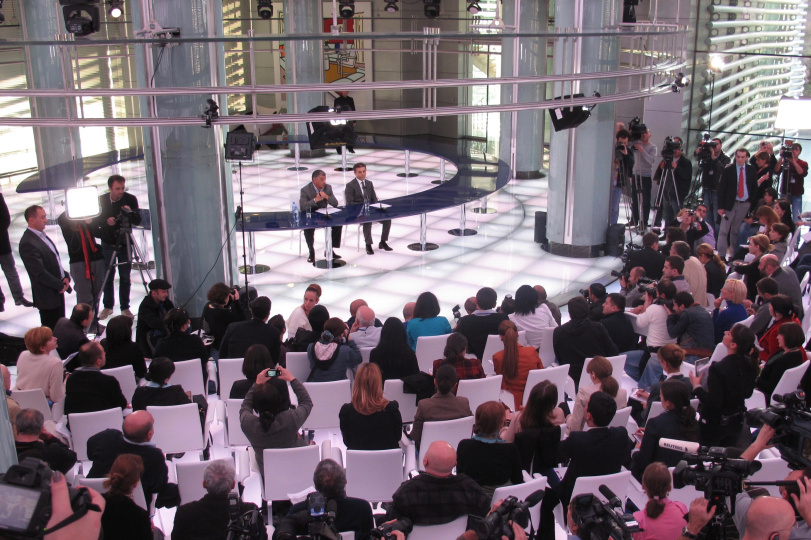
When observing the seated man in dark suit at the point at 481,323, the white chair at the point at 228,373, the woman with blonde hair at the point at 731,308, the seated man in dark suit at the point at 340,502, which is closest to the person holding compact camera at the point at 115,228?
the white chair at the point at 228,373

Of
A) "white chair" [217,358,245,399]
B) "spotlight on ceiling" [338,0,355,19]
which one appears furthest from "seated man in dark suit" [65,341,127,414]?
"spotlight on ceiling" [338,0,355,19]

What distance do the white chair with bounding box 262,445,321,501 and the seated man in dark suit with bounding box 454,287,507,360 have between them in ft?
7.47

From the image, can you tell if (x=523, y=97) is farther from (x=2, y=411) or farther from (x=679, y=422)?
(x=2, y=411)

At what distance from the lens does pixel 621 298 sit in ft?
21.7

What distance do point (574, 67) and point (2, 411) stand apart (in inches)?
302

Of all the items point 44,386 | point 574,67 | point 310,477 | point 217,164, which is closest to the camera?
point 310,477

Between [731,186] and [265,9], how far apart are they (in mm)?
12190

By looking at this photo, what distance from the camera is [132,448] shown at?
4453 millimetres

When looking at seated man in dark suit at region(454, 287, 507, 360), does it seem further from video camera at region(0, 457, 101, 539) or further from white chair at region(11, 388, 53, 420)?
video camera at region(0, 457, 101, 539)

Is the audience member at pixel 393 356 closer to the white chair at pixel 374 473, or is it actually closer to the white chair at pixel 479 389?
the white chair at pixel 479 389

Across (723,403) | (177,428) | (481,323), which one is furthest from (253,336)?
(723,403)

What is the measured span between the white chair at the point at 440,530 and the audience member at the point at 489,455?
0.44 metres

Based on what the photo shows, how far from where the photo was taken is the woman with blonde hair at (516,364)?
230 inches

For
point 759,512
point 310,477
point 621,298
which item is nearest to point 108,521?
point 310,477
